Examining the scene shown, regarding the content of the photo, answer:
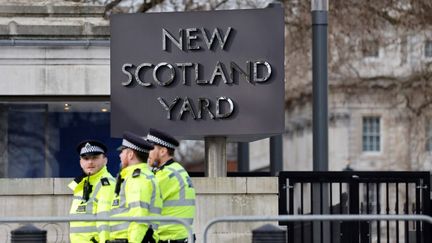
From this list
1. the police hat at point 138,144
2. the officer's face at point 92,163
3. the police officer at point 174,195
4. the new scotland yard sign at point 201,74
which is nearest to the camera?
the police hat at point 138,144

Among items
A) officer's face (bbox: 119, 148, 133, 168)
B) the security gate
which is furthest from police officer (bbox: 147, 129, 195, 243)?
the security gate

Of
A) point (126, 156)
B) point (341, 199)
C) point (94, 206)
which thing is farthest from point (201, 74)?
point (126, 156)

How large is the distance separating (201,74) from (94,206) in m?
7.39

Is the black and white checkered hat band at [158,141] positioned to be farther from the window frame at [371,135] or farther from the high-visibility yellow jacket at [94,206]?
the window frame at [371,135]

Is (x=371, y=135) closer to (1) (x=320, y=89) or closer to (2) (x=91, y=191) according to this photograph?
(1) (x=320, y=89)

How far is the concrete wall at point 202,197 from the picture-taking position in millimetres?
22547

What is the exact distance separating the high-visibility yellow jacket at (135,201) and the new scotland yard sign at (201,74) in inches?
307

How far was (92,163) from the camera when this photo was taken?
17719 mm

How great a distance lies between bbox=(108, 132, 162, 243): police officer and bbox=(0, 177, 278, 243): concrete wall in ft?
16.6

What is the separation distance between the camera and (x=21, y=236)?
1623 cm

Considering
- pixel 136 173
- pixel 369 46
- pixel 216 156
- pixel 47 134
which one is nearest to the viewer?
pixel 136 173

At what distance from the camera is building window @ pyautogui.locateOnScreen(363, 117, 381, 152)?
→ 356 feet

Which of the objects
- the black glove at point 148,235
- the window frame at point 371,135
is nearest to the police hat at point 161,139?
the black glove at point 148,235

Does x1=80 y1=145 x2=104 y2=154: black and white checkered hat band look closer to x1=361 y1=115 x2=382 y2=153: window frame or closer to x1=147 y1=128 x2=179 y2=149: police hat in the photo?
x1=147 y1=128 x2=179 y2=149: police hat
